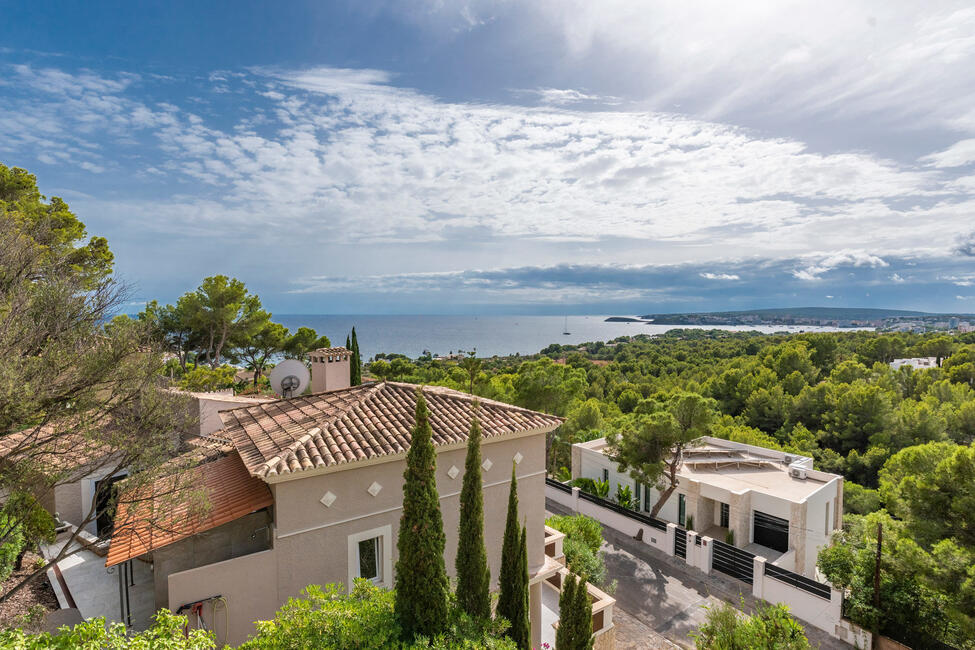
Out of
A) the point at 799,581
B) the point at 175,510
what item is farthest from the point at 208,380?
the point at 799,581

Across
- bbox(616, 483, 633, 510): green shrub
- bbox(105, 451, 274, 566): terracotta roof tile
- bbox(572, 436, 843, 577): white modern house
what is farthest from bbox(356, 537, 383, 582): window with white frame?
bbox(616, 483, 633, 510): green shrub

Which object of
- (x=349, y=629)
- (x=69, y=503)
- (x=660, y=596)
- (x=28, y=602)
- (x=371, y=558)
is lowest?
(x=660, y=596)

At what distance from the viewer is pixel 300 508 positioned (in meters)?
7.02

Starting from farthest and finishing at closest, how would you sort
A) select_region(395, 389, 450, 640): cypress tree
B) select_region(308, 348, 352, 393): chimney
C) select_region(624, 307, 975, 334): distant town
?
select_region(624, 307, 975, 334): distant town → select_region(308, 348, 352, 393): chimney → select_region(395, 389, 450, 640): cypress tree

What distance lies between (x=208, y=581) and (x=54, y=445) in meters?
3.37

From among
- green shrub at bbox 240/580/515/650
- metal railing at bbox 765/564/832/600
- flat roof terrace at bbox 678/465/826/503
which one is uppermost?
green shrub at bbox 240/580/515/650

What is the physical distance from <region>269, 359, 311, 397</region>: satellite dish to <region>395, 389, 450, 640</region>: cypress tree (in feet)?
25.1

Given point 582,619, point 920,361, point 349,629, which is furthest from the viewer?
point 920,361

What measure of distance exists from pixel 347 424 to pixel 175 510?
287cm

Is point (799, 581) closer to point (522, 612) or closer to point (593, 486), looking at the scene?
point (593, 486)

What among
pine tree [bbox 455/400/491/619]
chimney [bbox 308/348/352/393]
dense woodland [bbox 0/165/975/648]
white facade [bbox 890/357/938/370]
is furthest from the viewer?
white facade [bbox 890/357/938/370]

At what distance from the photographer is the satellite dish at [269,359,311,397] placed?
12352 millimetres

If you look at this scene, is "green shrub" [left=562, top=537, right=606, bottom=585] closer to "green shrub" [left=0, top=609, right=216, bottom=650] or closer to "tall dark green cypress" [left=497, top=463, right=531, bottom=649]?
"tall dark green cypress" [left=497, top=463, right=531, bottom=649]

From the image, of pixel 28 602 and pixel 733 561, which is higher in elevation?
pixel 28 602
